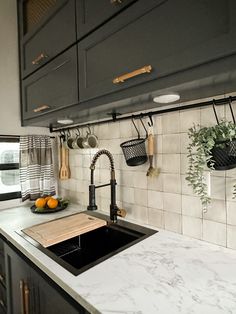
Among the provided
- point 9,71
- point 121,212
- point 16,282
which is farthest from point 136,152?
point 9,71

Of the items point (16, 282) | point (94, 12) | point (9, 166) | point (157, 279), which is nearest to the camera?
point (157, 279)

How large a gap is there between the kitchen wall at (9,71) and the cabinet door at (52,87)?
0.11 metres

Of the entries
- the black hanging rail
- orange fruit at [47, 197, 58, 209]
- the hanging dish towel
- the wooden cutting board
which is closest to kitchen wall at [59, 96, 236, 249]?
the black hanging rail

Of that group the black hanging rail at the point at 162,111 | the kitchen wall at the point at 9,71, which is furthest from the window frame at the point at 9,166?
the black hanging rail at the point at 162,111

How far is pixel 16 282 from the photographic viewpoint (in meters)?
1.12

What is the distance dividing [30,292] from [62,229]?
32cm

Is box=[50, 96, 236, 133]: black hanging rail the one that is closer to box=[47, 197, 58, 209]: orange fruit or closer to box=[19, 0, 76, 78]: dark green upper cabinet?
box=[19, 0, 76, 78]: dark green upper cabinet

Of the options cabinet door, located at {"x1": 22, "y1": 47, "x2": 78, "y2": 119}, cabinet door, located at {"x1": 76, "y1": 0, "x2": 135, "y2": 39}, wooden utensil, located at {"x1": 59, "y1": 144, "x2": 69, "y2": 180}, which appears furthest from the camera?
wooden utensil, located at {"x1": 59, "y1": 144, "x2": 69, "y2": 180}

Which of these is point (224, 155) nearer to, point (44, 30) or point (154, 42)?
point (154, 42)

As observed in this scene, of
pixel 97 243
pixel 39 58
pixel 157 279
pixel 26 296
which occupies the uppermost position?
pixel 39 58

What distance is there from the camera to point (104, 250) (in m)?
1.29

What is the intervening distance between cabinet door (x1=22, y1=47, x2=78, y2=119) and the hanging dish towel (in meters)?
0.24

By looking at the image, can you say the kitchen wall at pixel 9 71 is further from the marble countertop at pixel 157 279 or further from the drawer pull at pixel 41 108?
the marble countertop at pixel 157 279

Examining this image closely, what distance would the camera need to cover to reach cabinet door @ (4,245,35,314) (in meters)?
1.01
